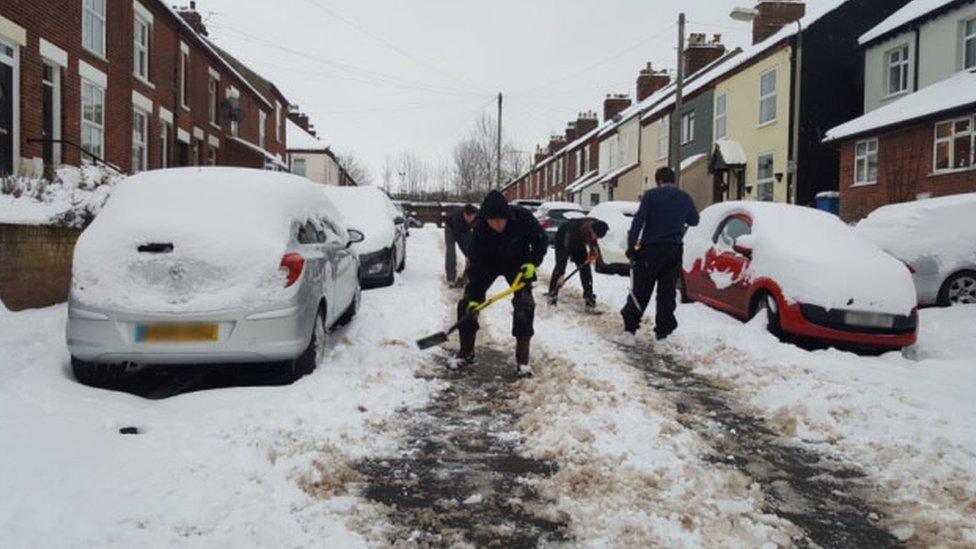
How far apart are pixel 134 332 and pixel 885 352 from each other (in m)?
7.12

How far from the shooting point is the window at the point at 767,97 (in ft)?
78.2

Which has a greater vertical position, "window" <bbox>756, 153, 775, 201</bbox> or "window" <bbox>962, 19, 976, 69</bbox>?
"window" <bbox>962, 19, 976, 69</bbox>

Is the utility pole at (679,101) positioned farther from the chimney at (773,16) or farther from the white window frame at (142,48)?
the white window frame at (142,48)

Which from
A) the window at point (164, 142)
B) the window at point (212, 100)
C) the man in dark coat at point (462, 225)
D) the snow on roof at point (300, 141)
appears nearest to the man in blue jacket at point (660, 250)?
the man in dark coat at point (462, 225)

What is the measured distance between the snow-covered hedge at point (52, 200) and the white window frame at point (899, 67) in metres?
21.2

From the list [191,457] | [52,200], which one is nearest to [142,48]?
[52,200]

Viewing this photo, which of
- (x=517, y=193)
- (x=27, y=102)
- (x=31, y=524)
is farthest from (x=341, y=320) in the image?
(x=517, y=193)

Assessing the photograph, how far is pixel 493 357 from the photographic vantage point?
7121mm

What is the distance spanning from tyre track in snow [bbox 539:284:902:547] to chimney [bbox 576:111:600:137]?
4871cm

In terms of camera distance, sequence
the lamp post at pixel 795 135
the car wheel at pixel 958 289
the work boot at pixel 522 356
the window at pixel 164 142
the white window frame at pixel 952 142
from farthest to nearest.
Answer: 1. the lamp post at pixel 795 135
2. the window at pixel 164 142
3. the white window frame at pixel 952 142
4. the car wheel at pixel 958 289
5. the work boot at pixel 522 356

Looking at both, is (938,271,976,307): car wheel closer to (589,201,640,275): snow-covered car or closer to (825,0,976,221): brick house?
(589,201,640,275): snow-covered car

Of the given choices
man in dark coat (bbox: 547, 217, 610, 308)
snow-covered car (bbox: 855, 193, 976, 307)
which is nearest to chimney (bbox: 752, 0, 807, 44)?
snow-covered car (bbox: 855, 193, 976, 307)

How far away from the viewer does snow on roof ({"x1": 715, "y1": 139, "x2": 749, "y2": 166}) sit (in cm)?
2548

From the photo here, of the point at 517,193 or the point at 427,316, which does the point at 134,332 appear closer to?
the point at 427,316
